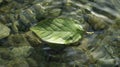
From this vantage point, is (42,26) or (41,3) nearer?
(42,26)

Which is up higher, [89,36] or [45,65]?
[89,36]

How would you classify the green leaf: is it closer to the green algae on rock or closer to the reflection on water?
the reflection on water

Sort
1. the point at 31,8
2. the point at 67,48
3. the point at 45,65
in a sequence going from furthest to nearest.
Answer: the point at 31,8
the point at 67,48
the point at 45,65

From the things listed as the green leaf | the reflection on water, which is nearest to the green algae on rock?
the reflection on water

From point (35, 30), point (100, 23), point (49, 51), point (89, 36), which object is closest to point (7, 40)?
point (35, 30)

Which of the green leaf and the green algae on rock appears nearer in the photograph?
the green leaf

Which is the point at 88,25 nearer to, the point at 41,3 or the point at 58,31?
the point at 58,31
